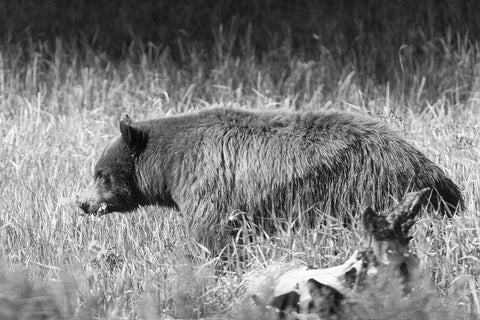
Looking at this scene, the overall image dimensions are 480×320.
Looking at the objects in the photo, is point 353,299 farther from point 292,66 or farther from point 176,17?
point 176,17

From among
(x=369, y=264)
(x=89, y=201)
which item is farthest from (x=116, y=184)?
(x=369, y=264)

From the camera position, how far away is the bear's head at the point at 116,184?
6078 millimetres

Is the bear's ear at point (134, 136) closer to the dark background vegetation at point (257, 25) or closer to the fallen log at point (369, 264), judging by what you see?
the fallen log at point (369, 264)

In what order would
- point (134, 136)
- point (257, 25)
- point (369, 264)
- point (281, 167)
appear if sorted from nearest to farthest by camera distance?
point (369, 264) < point (281, 167) < point (134, 136) < point (257, 25)

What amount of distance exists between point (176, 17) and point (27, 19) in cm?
182

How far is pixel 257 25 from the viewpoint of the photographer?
11211mm

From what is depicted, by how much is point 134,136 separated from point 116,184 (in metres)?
0.36

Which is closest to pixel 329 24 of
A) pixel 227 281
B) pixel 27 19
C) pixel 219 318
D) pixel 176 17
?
pixel 176 17

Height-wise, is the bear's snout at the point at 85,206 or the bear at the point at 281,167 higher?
the bear at the point at 281,167

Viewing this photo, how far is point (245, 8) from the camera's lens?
11781 mm

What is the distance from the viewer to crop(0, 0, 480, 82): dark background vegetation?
33.2ft

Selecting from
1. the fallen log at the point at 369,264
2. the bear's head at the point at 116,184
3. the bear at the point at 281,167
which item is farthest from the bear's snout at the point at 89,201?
the fallen log at the point at 369,264

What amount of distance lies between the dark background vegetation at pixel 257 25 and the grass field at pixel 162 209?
0.57 feet

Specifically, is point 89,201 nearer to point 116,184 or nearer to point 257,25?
point 116,184
